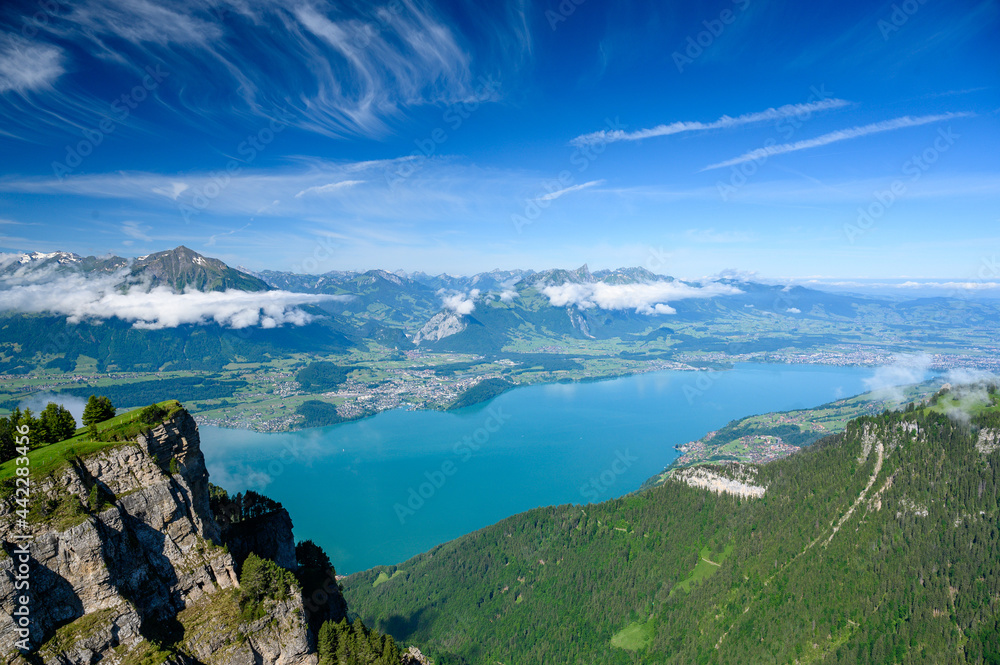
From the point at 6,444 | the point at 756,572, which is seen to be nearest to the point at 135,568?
the point at 6,444

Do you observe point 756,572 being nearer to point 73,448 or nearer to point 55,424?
point 73,448

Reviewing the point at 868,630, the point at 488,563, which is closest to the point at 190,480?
the point at 488,563

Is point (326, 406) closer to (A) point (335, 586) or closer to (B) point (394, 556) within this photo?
(B) point (394, 556)

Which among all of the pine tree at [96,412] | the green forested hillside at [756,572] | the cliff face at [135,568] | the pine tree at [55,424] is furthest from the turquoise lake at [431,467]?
the pine tree at [55,424]

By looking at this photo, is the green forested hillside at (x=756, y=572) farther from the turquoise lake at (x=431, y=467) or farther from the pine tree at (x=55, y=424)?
the pine tree at (x=55, y=424)

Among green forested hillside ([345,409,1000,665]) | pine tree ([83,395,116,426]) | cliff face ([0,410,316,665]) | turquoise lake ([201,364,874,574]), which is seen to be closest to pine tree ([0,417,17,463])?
pine tree ([83,395,116,426])

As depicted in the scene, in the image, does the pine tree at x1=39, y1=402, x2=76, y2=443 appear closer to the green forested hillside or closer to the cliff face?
the cliff face
